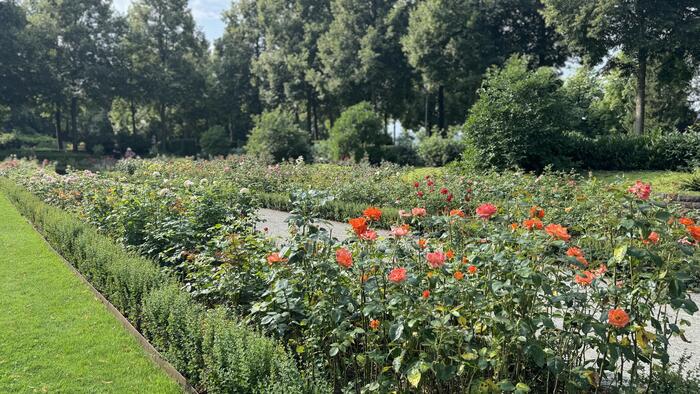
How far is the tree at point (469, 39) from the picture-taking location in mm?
23516

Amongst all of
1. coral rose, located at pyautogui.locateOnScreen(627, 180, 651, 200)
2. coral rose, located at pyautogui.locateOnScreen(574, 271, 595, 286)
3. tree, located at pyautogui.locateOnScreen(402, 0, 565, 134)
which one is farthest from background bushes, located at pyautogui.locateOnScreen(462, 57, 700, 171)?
coral rose, located at pyautogui.locateOnScreen(574, 271, 595, 286)

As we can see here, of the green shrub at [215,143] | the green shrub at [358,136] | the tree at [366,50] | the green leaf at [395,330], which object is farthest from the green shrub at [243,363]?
the green shrub at [215,143]

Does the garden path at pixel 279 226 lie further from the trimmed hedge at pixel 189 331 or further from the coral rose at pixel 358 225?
the coral rose at pixel 358 225

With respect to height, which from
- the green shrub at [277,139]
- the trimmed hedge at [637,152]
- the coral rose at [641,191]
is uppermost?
the green shrub at [277,139]

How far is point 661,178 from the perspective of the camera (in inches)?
451

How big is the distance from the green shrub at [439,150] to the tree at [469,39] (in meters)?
3.48

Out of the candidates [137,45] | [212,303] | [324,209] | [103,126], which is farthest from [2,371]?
[103,126]

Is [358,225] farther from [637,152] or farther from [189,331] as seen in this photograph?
[637,152]

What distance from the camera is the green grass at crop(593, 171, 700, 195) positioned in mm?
10034

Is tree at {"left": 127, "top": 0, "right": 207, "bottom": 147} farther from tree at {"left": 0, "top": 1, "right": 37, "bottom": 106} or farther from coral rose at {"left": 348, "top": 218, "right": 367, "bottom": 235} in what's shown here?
coral rose at {"left": 348, "top": 218, "right": 367, "bottom": 235}

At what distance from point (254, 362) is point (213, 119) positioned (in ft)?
129

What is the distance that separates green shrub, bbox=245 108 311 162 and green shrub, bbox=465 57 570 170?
36.4ft

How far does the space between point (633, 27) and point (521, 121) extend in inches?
383

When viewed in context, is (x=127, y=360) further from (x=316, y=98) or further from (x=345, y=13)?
(x=316, y=98)
